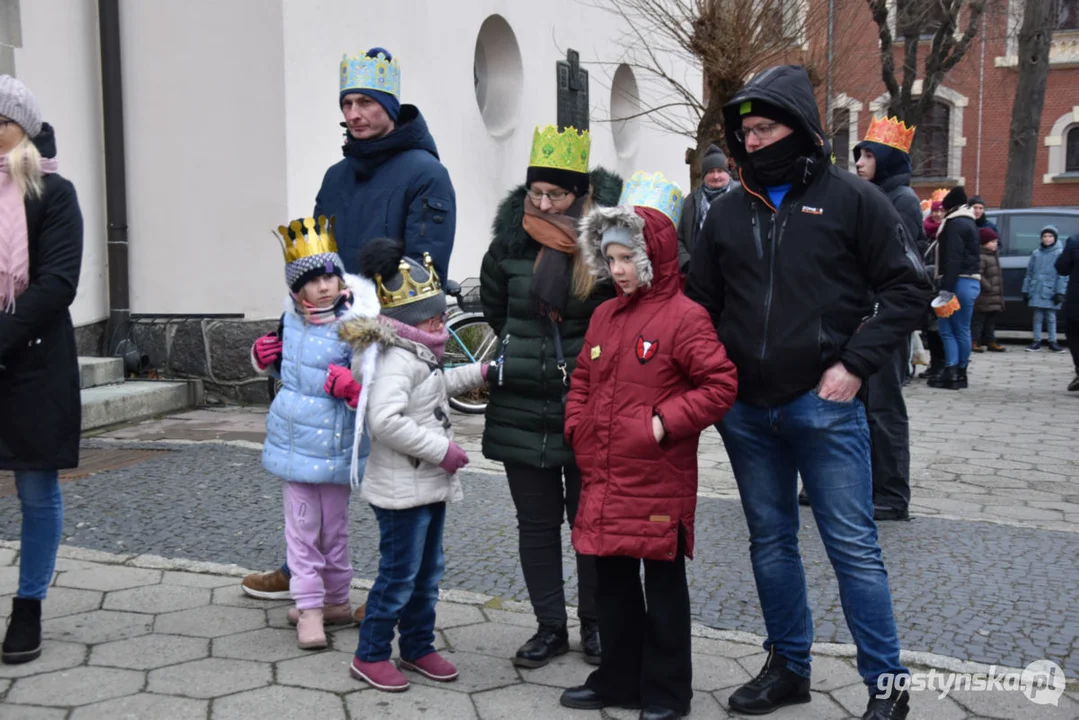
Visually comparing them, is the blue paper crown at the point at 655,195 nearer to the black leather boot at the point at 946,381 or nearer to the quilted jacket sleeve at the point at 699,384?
the quilted jacket sleeve at the point at 699,384

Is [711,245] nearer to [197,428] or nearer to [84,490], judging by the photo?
[84,490]

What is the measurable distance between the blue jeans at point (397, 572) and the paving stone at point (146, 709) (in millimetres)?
538

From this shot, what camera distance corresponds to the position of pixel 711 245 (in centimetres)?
359

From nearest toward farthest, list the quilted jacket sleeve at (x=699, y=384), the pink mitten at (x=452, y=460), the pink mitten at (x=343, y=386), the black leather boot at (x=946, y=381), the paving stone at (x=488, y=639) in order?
the quilted jacket sleeve at (x=699, y=384) < the pink mitten at (x=452, y=460) < the pink mitten at (x=343, y=386) < the paving stone at (x=488, y=639) < the black leather boot at (x=946, y=381)

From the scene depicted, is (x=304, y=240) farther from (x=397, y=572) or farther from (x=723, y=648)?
(x=723, y=648)

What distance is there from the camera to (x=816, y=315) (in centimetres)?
333

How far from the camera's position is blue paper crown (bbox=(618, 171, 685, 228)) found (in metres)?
3.57

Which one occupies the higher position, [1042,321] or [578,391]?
[578,391]

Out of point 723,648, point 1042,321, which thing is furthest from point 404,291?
point 1042,321

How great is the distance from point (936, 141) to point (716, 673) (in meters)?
30.4

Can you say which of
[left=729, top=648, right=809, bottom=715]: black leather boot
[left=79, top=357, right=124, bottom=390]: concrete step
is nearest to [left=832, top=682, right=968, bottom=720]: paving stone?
[left=729, top=648, right=809, bottom=715]: black leather boot

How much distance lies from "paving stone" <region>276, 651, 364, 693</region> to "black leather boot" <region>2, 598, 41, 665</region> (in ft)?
2.75

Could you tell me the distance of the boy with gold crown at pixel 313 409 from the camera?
3861 millimetres

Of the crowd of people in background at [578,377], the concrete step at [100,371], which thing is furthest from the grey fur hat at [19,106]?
the concrete step at [100,371]
